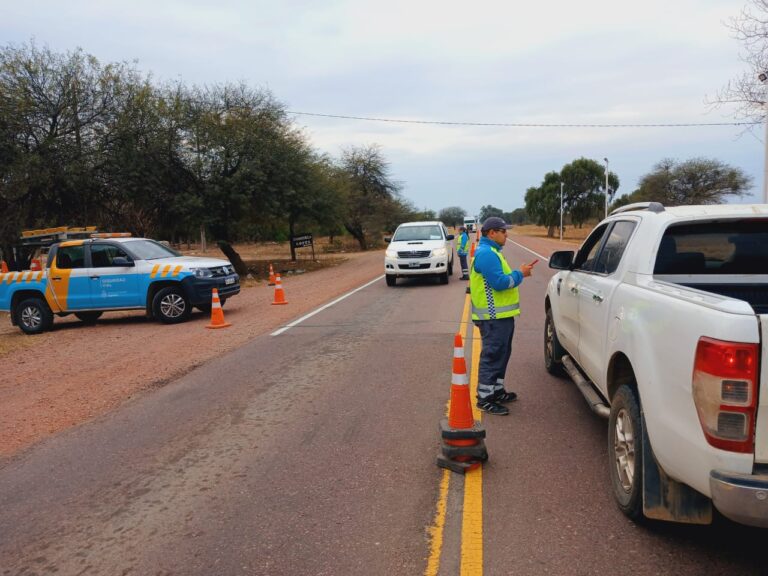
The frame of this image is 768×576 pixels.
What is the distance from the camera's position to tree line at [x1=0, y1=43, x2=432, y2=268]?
61.7 feet

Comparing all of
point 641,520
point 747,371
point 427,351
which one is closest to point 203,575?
point 641,520

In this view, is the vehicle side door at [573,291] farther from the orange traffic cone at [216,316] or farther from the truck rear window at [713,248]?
the orange traffic cone at [216,316]

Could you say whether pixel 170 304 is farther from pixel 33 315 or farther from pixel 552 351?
pixel 552 351

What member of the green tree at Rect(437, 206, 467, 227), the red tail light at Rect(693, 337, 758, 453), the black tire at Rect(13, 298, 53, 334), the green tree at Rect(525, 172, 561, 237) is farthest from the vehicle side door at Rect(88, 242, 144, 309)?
the green tree at Rect(437, 206, 467, 227)

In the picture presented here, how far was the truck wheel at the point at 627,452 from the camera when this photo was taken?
3.26 meters

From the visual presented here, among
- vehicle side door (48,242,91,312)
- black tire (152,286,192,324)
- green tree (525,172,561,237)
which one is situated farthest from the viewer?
green tree (525,172,561,237)

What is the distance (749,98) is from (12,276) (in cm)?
2067

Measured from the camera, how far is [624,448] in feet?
11.7

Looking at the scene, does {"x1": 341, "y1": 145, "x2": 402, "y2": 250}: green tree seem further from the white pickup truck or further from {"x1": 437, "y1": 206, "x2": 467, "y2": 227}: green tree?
{"x1": 437, "y1": 206, "x2": 467, "y2": 227}: green tree

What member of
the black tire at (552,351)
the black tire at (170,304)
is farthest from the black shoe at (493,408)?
the black tire at (170,304)

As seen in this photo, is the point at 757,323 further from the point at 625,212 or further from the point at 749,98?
the point at 749,98

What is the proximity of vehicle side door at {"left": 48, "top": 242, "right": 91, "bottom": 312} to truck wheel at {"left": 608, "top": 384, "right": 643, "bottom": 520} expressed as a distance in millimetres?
11323

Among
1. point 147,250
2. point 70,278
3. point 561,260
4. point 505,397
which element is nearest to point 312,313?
point 147,250

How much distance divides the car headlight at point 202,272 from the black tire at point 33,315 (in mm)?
3279
